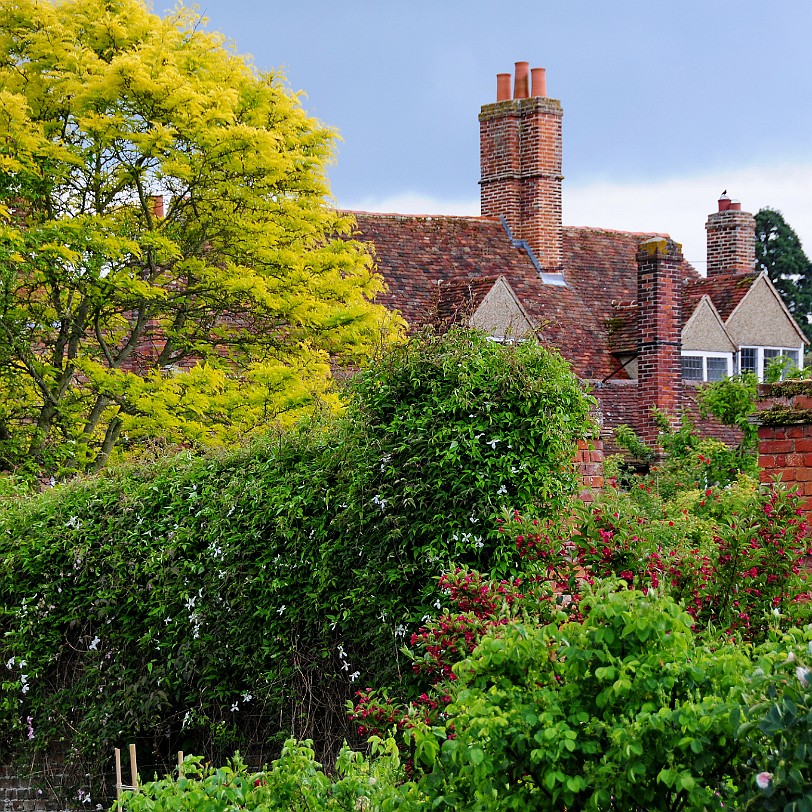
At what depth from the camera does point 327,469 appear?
7.68m

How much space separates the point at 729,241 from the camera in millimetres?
33438

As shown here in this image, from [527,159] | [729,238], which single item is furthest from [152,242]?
[729,238]

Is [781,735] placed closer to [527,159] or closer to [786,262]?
[527,159]

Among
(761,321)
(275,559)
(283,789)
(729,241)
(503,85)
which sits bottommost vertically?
(283,789)

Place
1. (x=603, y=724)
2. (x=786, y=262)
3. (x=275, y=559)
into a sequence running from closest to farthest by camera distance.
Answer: (x=603, y=724) < (x=275, y=559) < (x=786, y=262)

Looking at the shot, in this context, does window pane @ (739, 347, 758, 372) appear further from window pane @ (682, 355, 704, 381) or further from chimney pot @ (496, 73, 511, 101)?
chimney pot @ (496, 73, 511, 101)

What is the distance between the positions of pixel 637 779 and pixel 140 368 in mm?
15674

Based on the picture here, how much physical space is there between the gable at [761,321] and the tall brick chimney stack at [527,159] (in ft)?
16.2

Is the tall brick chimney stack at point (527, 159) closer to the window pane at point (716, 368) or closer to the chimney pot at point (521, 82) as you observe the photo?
the chimney pot at point (521, 82)

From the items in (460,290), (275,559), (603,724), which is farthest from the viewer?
(460,290)

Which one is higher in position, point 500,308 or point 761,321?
point 761,321

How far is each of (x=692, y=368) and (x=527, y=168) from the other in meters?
6.43

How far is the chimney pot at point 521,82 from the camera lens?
96.0ft

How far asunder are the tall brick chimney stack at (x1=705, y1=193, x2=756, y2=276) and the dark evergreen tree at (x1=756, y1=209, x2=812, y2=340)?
16157mm
